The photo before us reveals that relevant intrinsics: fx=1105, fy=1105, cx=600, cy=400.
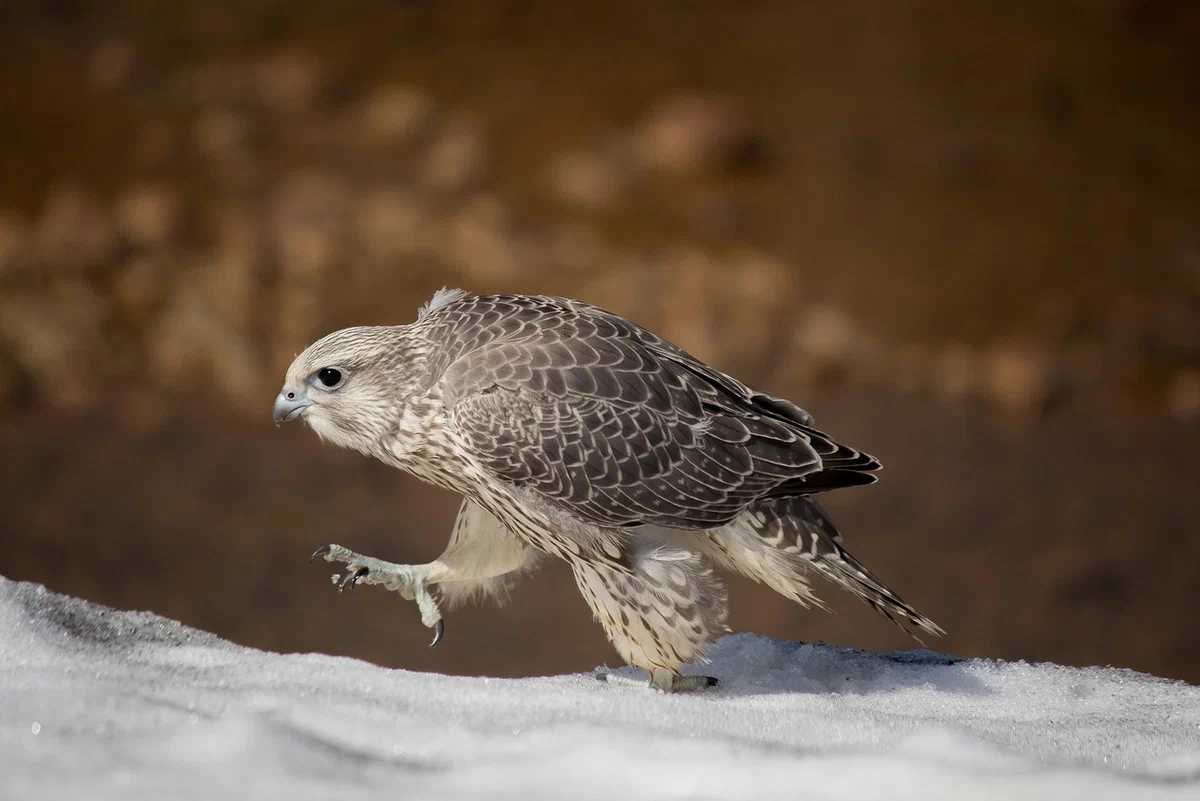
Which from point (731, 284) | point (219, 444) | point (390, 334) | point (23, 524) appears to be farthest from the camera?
point (731, 284)

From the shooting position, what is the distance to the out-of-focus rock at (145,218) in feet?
20.7

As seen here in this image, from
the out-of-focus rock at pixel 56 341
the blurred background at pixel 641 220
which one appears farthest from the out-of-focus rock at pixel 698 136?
the out-of-focus rock at pixel 56 341

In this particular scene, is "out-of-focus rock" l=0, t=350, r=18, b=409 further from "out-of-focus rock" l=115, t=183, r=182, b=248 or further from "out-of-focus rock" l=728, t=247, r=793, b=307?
"out-of-focus rock" l=728, t=247, r=793, b=307

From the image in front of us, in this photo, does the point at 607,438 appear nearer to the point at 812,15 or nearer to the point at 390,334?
the point at 390,334

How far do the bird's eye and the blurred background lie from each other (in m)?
3.40

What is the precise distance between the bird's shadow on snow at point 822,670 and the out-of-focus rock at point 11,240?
5093 millimetres

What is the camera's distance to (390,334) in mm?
2406

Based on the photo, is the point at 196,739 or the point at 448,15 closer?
the point at 196,739

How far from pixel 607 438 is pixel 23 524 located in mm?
4414

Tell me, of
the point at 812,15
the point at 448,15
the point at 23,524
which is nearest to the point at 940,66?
the point at 812,15

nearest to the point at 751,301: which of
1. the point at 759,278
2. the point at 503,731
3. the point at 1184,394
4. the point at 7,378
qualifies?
the point at 759,278

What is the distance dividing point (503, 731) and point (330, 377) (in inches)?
34.4

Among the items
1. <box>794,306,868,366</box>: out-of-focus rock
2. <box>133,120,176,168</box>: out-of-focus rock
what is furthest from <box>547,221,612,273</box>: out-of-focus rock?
<box>133,120,176,168</box>: out-of-focus rock

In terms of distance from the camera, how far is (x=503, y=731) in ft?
6.11
